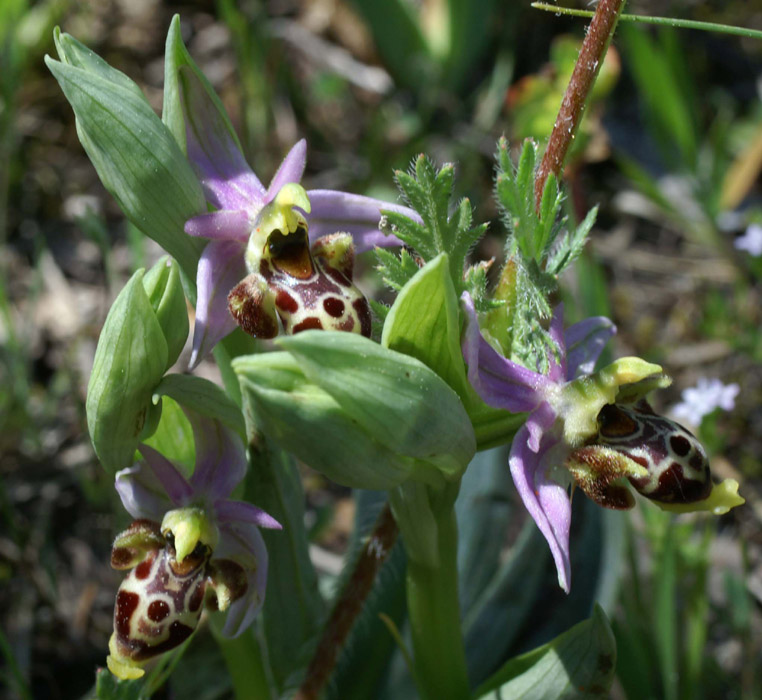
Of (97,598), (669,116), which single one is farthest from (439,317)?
(669,116)

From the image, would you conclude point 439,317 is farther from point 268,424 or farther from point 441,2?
point 441,2

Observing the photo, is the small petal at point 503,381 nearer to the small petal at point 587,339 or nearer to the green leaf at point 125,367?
the small petal at point 587,339

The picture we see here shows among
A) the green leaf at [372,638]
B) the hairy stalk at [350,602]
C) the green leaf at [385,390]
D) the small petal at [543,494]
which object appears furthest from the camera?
the green leaf at [372,638]

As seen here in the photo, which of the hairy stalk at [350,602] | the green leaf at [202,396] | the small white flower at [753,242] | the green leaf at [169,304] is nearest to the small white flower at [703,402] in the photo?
the small white flower at [753,242]

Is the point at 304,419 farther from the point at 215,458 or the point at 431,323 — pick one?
the point at 215,458

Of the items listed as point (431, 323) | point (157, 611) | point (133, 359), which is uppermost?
point (431, 323)

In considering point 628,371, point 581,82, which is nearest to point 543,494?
point 628,371
